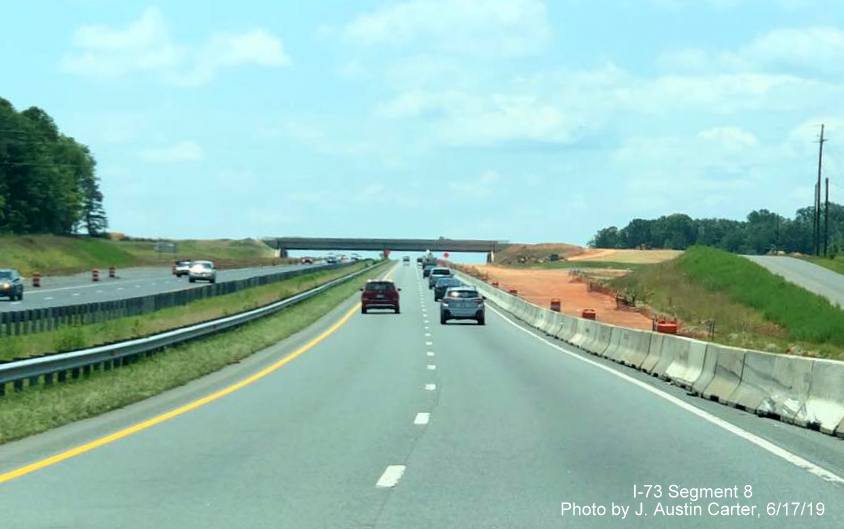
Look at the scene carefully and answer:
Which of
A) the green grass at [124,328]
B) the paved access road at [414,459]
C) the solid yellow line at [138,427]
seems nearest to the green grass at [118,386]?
the paved access road at [414,459]

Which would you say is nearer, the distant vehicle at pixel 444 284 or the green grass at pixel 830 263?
the distant vehicle at pixel 444 284

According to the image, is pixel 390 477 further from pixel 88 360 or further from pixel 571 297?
pixel 571 297

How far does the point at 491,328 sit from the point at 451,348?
13005mm

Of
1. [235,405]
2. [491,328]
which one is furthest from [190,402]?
[491,328]

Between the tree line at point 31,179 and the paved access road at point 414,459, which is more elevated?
the tree line at point 31,179

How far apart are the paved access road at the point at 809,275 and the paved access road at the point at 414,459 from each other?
51.8m

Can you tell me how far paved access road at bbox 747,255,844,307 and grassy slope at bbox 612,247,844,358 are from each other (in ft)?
6.41

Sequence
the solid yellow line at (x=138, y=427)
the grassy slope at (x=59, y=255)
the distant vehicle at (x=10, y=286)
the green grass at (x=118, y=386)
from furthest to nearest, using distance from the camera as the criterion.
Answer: the grassy slope at (x=59, y=255), the distant vehicle at (x=10, y=286), the green grass at (x=118, y=386), the solid yellow line at (x=138, y=427)

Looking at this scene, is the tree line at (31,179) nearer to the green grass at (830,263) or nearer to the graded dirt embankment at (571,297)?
the graded dirt embankment at (571,297)

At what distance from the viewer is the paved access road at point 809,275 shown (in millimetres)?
72544

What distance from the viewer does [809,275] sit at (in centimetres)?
8388

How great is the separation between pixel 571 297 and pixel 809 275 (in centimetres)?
1620

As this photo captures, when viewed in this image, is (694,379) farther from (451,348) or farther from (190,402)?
(451,348)

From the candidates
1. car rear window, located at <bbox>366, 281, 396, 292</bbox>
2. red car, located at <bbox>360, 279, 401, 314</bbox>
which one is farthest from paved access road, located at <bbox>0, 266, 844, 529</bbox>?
car rear window, located at <bbox>366, 281, 396, 292</bbox>
